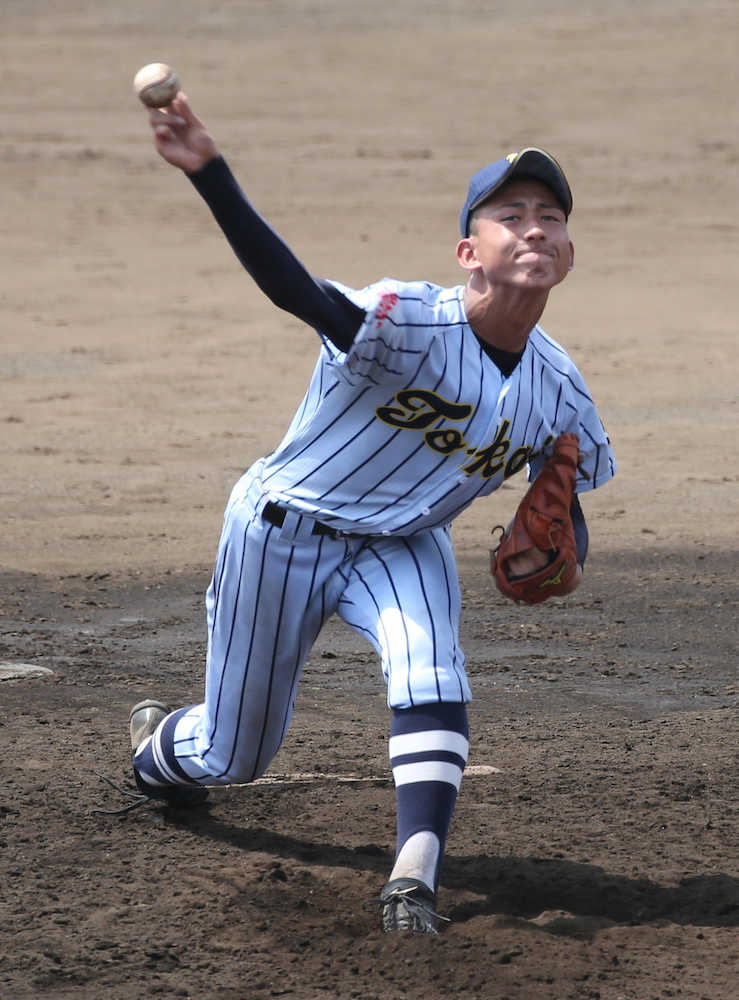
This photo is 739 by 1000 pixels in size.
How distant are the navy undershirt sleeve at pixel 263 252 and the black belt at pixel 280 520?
1.65ft

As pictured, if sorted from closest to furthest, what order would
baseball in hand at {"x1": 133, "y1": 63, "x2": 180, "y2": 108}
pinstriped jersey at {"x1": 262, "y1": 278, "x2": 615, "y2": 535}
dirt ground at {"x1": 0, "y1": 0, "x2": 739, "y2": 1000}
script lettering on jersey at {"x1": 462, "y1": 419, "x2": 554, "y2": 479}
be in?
baseball in hand at {"x1": 133, "y1": 63, "x2": 180, "y2": 108}
pinstriped jersey at {"x1": 262, "y1": 278, "x2": 615, "y2": 535}
script lettering on jersey at {"x1": 462, "y1": 419, "x2": 554, "y2": 479}
dirt ground at {"x1": 0, "y1": 0, "x2": 739, "y2": 1000}

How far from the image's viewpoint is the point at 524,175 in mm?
3395

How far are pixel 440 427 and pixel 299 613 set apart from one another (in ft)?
1.70

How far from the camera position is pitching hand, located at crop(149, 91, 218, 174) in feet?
9.98

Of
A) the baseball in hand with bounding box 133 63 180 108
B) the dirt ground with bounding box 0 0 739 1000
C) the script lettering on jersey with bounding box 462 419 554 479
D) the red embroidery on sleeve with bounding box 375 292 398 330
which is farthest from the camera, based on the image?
the dirt ground with bounding box 0 0 739 1000

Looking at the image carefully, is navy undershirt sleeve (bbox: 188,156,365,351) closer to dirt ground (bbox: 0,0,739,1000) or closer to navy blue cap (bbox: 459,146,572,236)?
navy blue cap (bbox: 459,146,572,236)

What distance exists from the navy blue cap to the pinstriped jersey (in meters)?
0.21

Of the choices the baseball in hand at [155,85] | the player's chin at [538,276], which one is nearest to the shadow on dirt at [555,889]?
the player's chin at [538,276]

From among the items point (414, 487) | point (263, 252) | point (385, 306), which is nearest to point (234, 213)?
point (263, 252)

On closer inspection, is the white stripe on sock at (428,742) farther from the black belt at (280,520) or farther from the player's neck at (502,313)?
the player's neck at (502,313)

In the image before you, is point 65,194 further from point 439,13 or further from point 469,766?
point 469,766

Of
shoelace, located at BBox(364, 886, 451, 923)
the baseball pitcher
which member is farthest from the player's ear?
shoelace, located at BBox(364, 886, 451, 923)

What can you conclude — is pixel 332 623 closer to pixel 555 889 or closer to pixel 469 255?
pixel 555 889

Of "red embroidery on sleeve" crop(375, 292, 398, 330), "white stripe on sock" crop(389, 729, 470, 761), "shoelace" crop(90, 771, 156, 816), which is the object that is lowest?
"shoelace" crop(90, 771, 156, 816)
